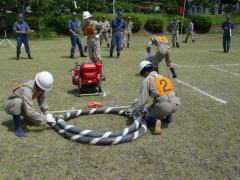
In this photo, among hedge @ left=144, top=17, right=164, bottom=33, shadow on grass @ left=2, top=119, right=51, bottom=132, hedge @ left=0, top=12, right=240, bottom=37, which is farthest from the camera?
hedge @ left=144, top=17, right=164, bottom=33

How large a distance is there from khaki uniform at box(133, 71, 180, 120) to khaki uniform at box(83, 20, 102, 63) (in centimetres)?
495

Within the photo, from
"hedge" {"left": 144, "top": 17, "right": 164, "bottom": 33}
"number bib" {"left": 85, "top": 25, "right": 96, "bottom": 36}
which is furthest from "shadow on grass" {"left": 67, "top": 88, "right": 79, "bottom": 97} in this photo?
"hedge" {"left": 144, "top": 17, "right": 164, "bottom": 33}

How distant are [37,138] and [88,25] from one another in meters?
6.55

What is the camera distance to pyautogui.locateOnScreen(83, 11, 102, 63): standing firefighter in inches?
369

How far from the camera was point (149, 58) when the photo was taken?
330 inches

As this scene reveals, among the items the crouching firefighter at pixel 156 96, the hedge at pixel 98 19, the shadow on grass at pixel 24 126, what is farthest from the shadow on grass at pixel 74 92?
the hedge at pixel 98 19

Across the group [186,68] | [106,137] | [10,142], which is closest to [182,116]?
[106,137]

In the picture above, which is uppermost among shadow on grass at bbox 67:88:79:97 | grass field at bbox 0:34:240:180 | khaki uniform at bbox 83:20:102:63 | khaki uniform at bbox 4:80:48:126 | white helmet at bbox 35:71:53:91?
khaki uniform at bbox 83:20:102:63

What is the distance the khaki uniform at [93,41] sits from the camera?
371 inches

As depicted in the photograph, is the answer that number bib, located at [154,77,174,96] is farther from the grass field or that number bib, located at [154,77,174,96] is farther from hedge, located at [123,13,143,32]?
hedge, located at [123,13,143,32]

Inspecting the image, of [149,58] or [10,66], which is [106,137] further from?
[10,66]

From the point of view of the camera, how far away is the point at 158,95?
4.70m

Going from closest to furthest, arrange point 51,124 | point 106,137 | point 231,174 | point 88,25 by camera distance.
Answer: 1. point 231,174
2. point 106,137
3. point 51,124
4. point 88,25

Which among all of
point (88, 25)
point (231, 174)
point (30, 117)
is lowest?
point (231, 174)
